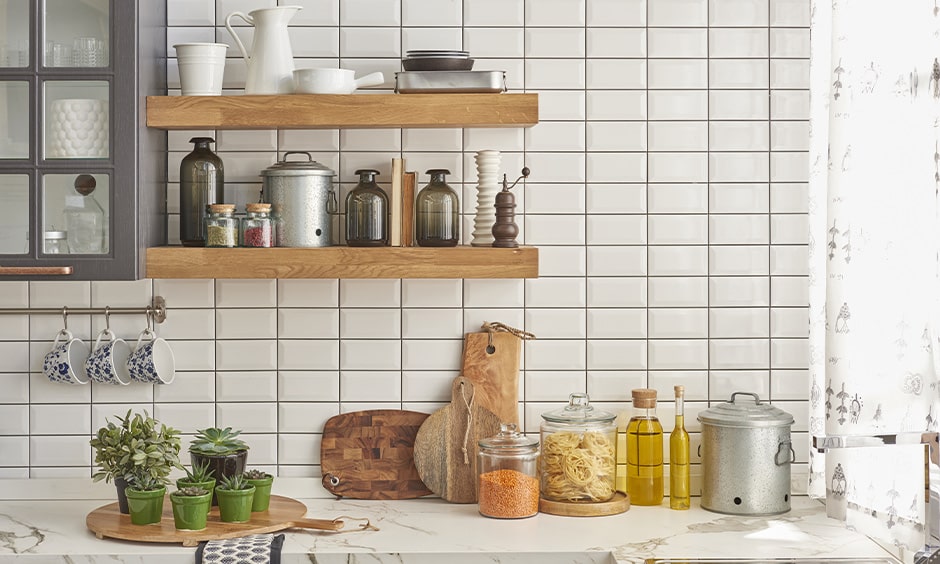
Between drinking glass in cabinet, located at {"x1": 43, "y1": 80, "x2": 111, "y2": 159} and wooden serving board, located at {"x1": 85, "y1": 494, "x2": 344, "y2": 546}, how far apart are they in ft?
2.60

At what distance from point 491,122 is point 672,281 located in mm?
634

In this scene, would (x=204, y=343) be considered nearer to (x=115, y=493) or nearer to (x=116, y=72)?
(x=115, y=493)

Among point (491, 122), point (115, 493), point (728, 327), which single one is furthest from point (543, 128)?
point (115, 493)

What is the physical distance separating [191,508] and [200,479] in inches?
3.3

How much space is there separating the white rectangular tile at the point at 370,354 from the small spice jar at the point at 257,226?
1.18ft

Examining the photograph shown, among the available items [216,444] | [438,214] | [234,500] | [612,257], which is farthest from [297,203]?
[612,257]

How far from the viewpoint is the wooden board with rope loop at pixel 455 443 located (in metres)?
2.39

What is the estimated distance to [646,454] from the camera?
236 cm

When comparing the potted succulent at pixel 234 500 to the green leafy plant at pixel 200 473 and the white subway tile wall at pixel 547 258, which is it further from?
the white subway tile wall at pixel 547 258

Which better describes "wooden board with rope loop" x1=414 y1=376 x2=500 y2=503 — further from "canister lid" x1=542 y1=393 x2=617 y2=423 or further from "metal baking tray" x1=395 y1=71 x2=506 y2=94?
"metal baking tray" x1=395 y1=71 x2=506 y2=94

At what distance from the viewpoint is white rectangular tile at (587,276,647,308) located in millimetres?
2469

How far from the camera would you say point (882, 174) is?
2039 millimetres

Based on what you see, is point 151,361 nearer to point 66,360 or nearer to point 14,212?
point 66,360

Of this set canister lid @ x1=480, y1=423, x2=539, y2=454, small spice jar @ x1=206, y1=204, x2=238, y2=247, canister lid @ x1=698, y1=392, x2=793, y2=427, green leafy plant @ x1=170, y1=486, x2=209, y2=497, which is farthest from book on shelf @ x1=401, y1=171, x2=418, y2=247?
canister lid @ x1=698, y1=392, x2=793, y2=427
